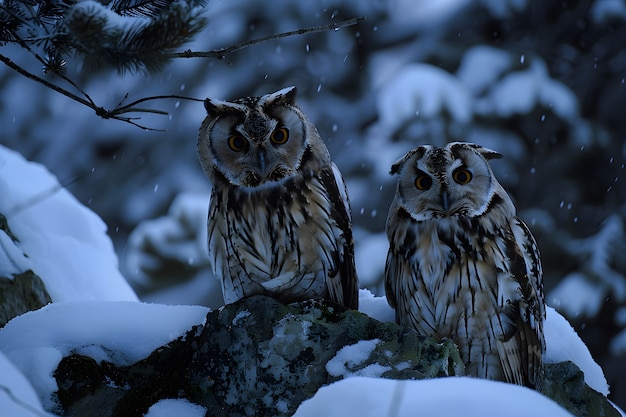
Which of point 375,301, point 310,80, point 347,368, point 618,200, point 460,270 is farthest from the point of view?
point 310,80

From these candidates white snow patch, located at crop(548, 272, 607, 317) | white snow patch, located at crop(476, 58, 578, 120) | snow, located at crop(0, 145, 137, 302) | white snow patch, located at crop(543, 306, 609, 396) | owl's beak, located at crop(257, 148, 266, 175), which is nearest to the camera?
owl's beak, located at crop(257, 148, 266, 175)

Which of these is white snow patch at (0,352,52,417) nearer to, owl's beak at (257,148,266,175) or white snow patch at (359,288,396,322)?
owl's beak at (257,148,266,175)

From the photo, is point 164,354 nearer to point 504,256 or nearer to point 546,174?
point 504,256

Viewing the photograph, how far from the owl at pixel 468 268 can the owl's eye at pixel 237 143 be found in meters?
0.56

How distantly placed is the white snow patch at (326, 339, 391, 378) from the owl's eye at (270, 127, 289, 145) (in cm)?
74

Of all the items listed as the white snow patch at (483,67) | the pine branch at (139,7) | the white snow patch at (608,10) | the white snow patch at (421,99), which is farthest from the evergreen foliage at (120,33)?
the white snow patch at (608,10)

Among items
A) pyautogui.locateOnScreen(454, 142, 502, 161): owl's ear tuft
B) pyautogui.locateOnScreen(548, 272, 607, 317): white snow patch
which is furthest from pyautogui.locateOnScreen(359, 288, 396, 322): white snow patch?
pyautogui.locateOnScreen(548, 272, 607, 317): white snow patch

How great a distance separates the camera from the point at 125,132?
9523mm

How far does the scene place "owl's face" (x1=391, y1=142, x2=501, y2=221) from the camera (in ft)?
8.82

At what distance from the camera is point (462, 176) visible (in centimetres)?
271

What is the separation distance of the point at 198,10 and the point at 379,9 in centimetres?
738

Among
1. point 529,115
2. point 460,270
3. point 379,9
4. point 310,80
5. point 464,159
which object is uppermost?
point 379,9

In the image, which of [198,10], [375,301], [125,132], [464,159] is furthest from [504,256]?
[125,132]

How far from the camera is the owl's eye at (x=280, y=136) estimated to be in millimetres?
2645
